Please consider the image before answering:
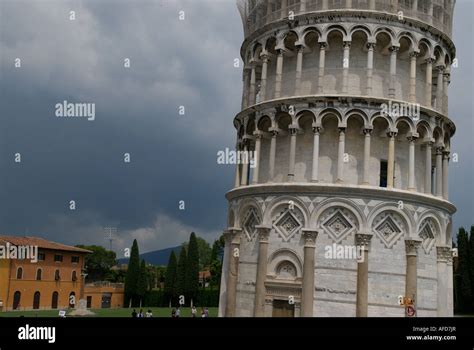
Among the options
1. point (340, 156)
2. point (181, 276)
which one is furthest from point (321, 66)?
point (181, 276)

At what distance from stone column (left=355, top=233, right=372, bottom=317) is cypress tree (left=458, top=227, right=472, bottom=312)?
32.7 meters

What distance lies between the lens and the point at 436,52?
27.4 metres

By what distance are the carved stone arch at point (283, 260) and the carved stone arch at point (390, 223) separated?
3366 millimetres

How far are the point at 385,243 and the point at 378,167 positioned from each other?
3.43 metres

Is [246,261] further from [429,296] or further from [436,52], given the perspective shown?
[436,52]

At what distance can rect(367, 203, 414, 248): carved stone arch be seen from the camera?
80.0 ft

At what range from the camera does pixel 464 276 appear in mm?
52531

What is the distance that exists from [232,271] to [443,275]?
9442 mm

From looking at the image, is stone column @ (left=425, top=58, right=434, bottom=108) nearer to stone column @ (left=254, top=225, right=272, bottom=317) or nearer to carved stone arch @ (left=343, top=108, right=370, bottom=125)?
carved stone arch @ (left=343, top=108, right=370, bottom=125)

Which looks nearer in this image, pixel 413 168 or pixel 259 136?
pixel 413 168

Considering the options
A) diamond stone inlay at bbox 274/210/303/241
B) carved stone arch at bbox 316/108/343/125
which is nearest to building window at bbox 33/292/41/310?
diamond stone inlay at bbox 274/210/303/241

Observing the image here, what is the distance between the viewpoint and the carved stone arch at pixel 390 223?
24.4m
